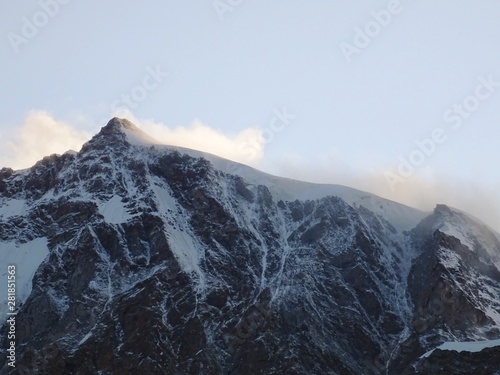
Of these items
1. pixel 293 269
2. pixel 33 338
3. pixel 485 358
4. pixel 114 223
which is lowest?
pixel 485 358

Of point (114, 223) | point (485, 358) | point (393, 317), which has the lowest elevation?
point (485, 358)

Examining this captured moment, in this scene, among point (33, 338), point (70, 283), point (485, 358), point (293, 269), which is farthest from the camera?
point (293, 269)

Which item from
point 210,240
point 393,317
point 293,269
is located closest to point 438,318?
point 393,317

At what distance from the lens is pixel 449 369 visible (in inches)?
6309

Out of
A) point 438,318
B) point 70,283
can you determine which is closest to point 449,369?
point 438,318

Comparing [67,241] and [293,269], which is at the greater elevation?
[67,241]

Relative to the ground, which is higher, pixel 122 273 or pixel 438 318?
pixel 122 273


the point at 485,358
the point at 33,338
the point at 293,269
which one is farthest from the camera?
the point at 293,269

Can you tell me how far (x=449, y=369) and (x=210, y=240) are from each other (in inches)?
2623

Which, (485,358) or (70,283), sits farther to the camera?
(70,283)

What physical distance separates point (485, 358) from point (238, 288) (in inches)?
2230

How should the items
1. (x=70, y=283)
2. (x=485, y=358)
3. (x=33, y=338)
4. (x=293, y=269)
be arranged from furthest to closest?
(x=293, y=269), (x=70, y=283), (x=33, y=338), (x=485, y=358)

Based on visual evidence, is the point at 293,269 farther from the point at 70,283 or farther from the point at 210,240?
the point at 70,283

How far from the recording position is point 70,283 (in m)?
183
